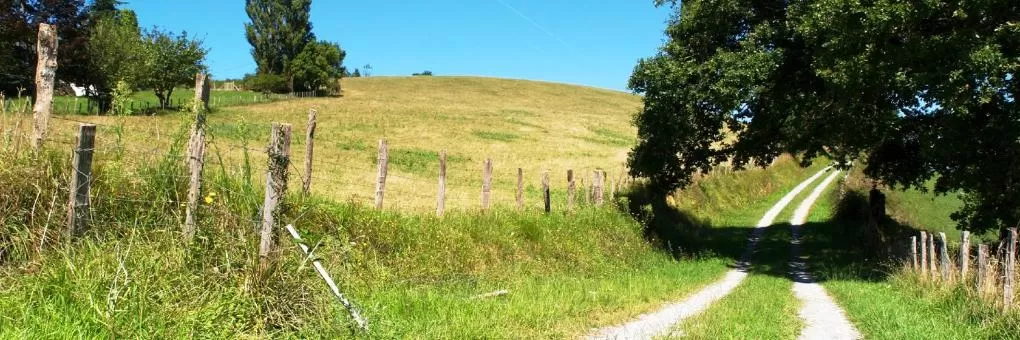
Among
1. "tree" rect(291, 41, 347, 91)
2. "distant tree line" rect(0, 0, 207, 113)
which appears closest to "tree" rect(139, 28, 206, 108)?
"distant tree line" rect(0, 0, 207, 113)

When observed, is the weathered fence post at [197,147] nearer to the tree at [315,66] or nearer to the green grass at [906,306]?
the green grass at [906,306]

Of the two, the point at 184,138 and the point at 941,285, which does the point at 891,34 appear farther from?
the point at 184,138

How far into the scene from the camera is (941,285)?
11695 millimetres

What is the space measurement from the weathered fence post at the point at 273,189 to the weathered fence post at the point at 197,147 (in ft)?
2.38

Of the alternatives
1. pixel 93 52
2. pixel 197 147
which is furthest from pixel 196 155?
pixel 93 52

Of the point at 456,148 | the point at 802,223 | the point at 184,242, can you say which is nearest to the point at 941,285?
the point at 184,242

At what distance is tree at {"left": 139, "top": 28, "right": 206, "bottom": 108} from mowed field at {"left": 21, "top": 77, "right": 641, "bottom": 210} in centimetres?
488

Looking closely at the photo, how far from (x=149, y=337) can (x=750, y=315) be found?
25.8 ft

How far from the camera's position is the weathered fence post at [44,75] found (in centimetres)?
749

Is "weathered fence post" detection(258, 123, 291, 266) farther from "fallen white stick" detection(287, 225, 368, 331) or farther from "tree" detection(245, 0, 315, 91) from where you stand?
"tree" detection(245, 0, 315, 91)

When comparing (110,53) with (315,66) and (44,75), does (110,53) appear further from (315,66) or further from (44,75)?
(44,75)

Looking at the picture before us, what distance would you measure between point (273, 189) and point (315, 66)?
83425mm

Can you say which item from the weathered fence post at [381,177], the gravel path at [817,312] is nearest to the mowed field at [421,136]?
the weathered fence post at [381,177]

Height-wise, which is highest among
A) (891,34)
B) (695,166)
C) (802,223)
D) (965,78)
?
(891,34)
